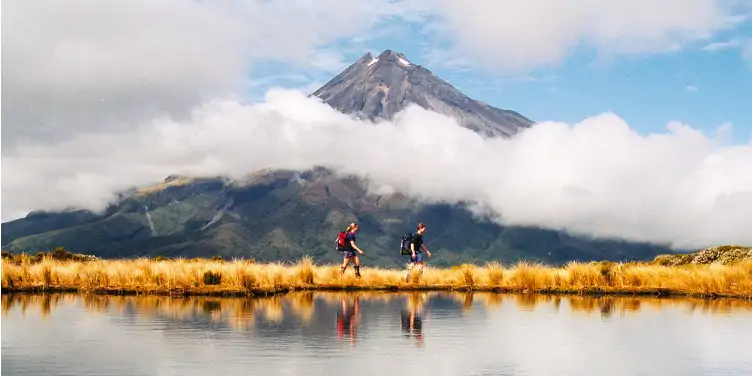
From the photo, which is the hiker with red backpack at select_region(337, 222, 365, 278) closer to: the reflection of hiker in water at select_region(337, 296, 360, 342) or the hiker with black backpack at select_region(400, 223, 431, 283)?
the hiker with black backpack at select_region(400, 223, 431, 283)

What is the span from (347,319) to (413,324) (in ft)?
5.88

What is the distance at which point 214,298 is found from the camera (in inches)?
1132

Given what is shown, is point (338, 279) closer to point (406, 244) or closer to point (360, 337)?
point (406, 244)

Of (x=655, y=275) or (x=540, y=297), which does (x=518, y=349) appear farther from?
(x=655, y=275)

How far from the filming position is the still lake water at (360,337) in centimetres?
1513

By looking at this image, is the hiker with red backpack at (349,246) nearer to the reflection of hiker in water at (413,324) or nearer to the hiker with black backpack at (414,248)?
the hiker with black backpack at (414,248)

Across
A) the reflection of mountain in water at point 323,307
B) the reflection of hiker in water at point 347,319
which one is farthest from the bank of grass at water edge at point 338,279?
the reflection of hiker in water at point 347,319

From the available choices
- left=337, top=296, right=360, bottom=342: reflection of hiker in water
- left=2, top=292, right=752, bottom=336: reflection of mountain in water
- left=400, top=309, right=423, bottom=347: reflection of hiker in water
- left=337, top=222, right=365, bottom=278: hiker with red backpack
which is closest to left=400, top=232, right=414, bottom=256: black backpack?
left=337, top=222, right=365, bottom=278: hiker with red backpack

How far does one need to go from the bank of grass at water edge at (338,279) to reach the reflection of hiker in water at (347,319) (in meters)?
5.10

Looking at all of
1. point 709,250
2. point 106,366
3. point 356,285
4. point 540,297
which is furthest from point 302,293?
point 709,250

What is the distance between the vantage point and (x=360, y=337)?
18906 millimetres

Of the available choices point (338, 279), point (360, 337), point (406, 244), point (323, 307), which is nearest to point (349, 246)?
point (338, 279)

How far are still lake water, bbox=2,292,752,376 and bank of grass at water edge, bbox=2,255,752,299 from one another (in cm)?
261

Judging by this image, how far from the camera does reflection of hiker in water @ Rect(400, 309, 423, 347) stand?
19.4m
